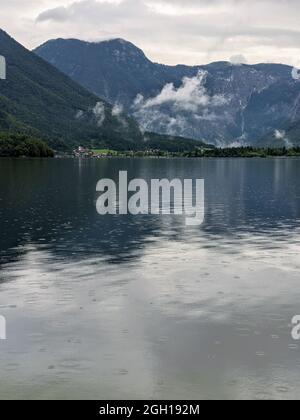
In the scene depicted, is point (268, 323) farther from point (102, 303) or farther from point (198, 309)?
point (102, 303)

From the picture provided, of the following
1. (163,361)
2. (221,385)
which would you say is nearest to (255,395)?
(221,385)

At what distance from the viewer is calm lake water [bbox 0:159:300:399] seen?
2734 centimetres

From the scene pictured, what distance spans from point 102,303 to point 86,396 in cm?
1479

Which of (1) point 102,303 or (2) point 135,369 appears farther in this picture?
(1) point 102,303

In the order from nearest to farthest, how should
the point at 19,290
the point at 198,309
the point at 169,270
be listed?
the point at 198,309 < the point at 19,290 < the point at 169,270

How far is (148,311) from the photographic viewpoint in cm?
3869

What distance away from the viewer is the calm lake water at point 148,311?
1077 inches

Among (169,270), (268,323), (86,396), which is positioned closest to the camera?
(86,396)

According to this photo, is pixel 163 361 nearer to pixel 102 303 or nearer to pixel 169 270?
pixel 102 303

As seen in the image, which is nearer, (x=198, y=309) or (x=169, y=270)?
(x=198, y=309)
